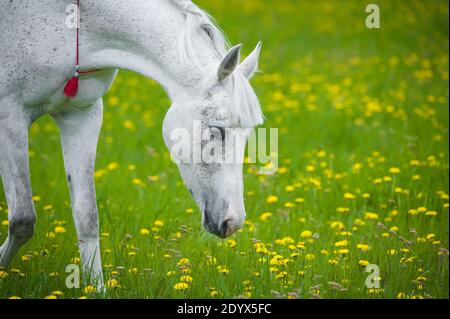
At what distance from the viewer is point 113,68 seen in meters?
3.84

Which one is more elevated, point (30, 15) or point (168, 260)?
point (30, 15)

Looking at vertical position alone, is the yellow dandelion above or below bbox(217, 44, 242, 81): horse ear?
below

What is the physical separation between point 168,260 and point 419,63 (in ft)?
25.1

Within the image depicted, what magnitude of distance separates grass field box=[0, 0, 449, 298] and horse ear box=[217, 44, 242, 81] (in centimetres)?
125

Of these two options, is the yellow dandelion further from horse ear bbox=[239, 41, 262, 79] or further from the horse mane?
horse ear bbox=[239, 41, 262, 79]

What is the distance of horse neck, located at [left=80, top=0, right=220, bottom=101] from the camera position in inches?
134

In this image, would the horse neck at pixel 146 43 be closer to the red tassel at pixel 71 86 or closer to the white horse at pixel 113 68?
the white horse at pixel 113 68

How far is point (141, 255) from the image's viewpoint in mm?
4219

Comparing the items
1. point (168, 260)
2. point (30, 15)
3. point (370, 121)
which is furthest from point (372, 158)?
point (30, 15)

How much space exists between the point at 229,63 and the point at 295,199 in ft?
8.08
